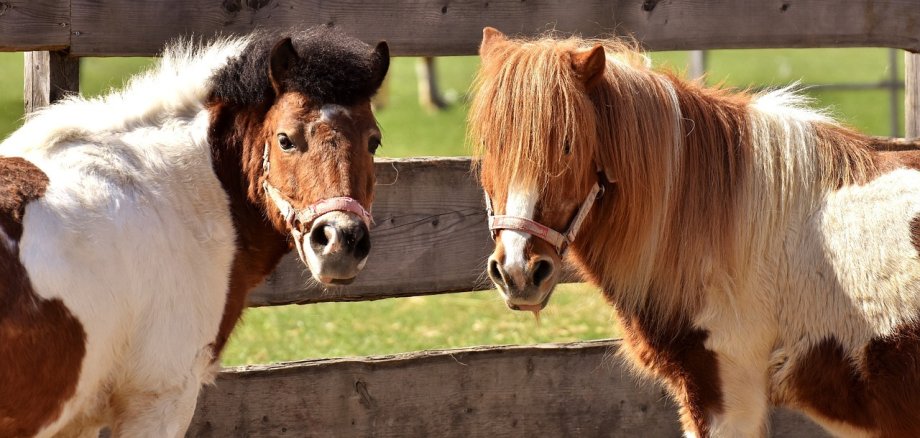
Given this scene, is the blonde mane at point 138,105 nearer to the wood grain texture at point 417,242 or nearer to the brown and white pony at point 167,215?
the brown and white pony at point 167,215

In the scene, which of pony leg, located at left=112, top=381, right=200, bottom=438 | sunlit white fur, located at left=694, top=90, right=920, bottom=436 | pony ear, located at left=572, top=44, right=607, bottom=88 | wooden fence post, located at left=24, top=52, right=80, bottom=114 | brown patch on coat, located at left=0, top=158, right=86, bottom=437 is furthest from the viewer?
wooden fence post, located at left=24, top=52, right=80, bottom=114

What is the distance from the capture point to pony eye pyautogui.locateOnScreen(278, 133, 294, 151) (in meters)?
3.05

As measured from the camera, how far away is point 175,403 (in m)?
2.89

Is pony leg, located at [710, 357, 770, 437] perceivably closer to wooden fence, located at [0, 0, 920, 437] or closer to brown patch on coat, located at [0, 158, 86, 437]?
wooden fence, located at [0, 0, 920, 437]

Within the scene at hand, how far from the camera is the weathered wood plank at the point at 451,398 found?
153 inches

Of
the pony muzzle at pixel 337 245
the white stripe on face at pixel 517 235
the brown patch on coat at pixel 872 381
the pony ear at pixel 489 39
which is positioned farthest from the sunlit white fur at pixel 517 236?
the brown patch on coat at pixel 872 381

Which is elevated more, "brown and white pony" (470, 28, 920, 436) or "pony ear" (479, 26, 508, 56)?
"pony ear" (479, 26, 508, 56)

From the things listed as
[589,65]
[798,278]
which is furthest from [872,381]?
[589,65]

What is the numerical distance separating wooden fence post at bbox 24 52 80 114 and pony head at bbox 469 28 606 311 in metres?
1.53

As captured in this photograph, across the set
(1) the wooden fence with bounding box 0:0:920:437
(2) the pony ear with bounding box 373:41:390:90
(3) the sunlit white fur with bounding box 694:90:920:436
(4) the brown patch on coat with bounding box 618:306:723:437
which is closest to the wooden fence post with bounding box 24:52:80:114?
(1) the wooden fence with bounding box 0:0:920:437

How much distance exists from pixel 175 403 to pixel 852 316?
201 centimetres

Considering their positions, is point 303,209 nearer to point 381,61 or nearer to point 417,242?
point 381,61

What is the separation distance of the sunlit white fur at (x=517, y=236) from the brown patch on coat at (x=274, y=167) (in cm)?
Answer: 45

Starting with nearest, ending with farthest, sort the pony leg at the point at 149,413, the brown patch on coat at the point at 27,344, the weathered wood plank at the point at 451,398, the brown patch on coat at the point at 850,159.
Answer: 1. the brown patch on coat at the point at 27,344
2. the pony leg at the point at 149,413
3. the brown patch on coat at the point at 850,159
4. the weathered wood plank at the point at 451,398
